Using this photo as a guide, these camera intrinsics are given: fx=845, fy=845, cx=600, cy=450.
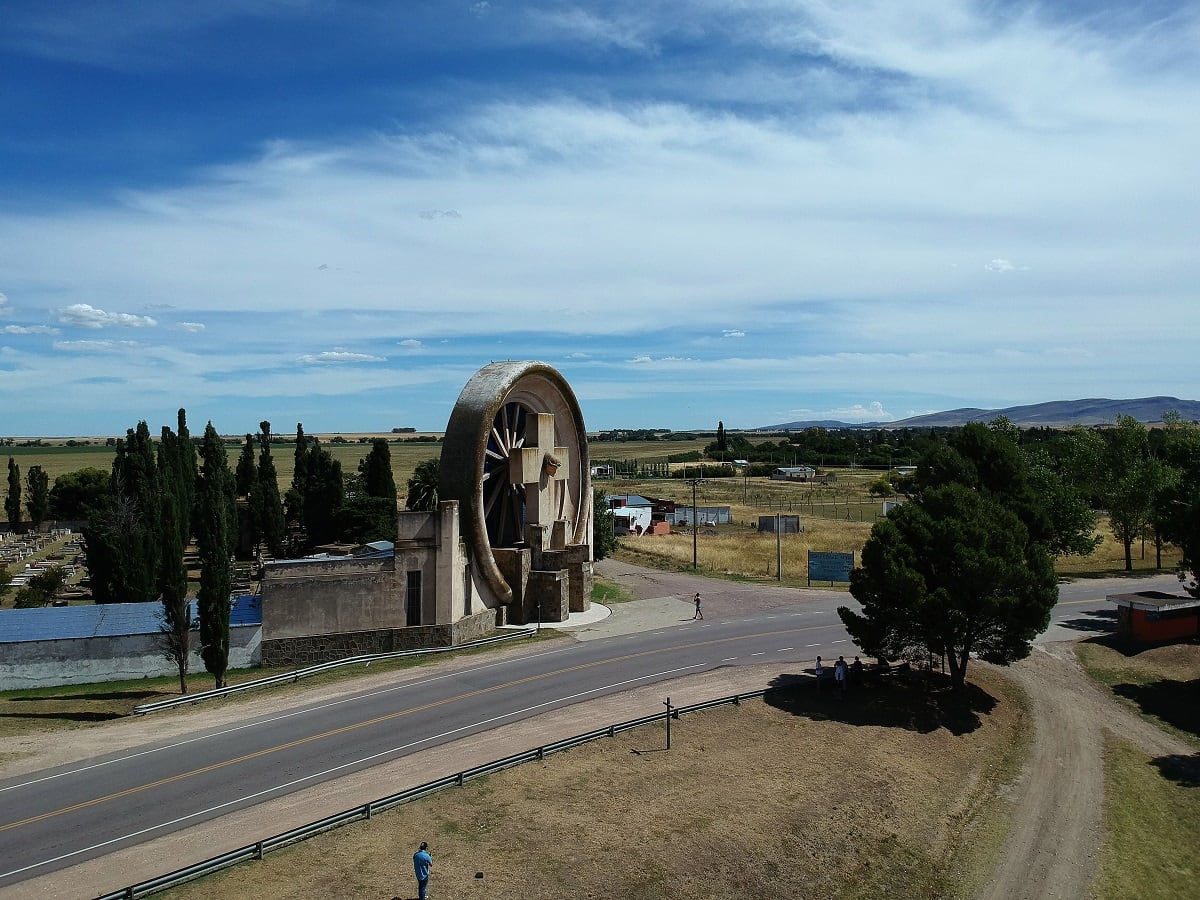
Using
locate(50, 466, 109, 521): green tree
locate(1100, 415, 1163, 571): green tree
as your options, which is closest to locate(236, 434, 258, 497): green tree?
locate(50, 466, 109, 521): green tree

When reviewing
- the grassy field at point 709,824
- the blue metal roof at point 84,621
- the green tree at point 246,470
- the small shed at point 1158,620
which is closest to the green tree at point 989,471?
the small shed at point 1158,620

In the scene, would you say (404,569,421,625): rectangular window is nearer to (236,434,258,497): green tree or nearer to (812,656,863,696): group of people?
(812,656,863,696): group of people

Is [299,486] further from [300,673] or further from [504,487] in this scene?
[300,673]

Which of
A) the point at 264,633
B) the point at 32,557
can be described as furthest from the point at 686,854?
the point at 32,557

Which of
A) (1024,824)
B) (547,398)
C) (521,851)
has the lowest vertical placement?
(1024,824)

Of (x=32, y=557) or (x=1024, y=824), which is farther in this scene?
(x=32, y=557)

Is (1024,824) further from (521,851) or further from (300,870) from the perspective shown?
(300,870)

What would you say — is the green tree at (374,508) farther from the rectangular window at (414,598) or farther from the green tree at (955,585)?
the green tree at (955,585)
